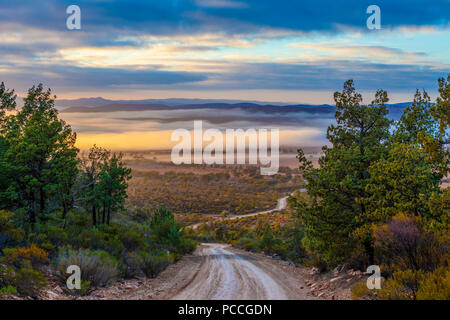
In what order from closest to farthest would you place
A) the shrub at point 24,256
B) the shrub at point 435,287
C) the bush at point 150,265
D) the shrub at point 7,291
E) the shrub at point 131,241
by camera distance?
the shrub at point 435,287 → the shrub at point 7,291 → the shrub at point 24,256 → the bush at point 150,265 → the shrub at point 131,241

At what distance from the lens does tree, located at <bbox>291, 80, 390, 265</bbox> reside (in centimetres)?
1540

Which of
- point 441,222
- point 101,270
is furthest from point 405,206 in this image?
point 101,270

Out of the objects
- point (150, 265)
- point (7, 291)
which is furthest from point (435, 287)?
point (150, 265)

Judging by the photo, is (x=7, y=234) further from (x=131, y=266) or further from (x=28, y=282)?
(x=131, y=266)

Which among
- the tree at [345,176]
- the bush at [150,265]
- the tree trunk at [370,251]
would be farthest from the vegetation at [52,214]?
the tree trunk at [370,251]

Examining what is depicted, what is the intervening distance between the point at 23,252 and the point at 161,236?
17.3 meters

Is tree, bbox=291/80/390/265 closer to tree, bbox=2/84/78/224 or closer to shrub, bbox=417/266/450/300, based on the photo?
shrub, bbox=417/266/450/300

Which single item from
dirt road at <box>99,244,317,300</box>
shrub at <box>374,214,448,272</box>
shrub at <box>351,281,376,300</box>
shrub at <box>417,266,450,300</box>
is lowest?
dirt road at <box>99,244,317,300</box>

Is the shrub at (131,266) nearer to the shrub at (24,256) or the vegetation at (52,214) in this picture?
the vegetation at (52,214)

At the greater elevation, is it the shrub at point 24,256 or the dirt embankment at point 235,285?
the shrub at point 24,256

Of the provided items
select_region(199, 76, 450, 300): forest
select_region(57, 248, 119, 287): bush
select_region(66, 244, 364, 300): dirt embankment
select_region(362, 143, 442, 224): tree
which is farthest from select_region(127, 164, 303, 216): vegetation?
select_region(362, 143, 442, 224): tree

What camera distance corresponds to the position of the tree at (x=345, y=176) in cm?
1540
